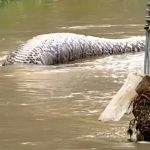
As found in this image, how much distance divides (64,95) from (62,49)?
3566 millimetres

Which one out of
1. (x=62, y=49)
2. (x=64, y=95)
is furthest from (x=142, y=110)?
(x=62, y=49)

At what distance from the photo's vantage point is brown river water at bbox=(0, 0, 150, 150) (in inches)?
248

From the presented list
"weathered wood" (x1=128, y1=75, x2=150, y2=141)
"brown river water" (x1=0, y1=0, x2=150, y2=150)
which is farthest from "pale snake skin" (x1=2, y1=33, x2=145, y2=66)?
A: "weathered wood" (x1=128, y1=75, x2=150, y2=141)

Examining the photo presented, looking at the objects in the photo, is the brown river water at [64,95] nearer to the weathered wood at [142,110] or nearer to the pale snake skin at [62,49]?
the weathered wood at [142,110]

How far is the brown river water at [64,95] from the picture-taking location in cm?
629

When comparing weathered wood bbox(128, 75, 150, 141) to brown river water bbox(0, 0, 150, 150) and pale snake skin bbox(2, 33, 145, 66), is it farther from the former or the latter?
pale snake skin bbox(2, 33, 145, 66)

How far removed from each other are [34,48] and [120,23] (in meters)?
5.39

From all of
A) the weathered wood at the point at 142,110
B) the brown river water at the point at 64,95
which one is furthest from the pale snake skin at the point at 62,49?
the weathered wood at the point at 142,110

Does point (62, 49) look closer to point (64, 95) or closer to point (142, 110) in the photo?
point (64, 95)

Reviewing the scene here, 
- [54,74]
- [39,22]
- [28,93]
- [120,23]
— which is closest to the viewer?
[28,93]

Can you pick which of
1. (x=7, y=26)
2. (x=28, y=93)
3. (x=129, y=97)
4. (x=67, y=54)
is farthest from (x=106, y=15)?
(x=129, y=97)

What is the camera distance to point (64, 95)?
8.60m

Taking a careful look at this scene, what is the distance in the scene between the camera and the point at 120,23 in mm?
16859

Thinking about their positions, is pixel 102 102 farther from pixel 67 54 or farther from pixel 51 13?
pixel 51 13
